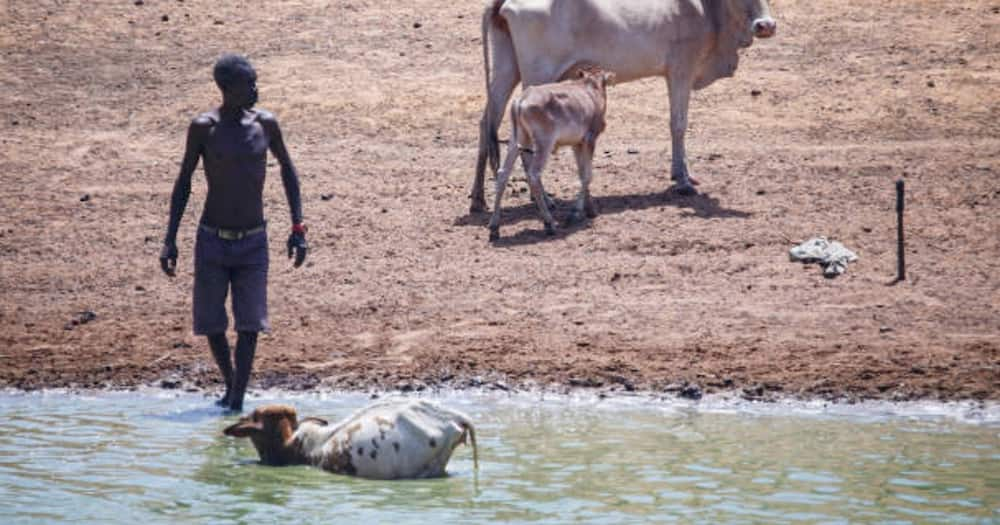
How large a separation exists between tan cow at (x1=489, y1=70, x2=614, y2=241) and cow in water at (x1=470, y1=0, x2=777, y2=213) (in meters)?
0.72

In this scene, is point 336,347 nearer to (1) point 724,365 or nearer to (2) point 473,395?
(2) point 473,395

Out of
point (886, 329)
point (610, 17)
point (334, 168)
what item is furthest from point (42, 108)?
point (886, 329)

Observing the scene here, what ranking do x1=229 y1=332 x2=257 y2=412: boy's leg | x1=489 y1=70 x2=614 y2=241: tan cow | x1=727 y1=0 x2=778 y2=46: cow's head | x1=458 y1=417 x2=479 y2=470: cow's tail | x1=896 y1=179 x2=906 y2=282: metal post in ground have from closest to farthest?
x1=458 y1=417 x2=479 y2=470: cow's tail
x1=229 y1=332 x2=257 y2=412: boy's leg
x1=896 y1=179 x2=906 y2=282: metal post in ground
x1=489 y1=70 x2=614 y2=241: tan cow
x1=727 y1=0 x2=778 y2=46: cow's head

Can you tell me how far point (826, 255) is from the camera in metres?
14.1

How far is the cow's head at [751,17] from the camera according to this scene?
54.1 ft

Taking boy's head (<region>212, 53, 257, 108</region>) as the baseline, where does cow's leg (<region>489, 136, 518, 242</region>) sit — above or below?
below

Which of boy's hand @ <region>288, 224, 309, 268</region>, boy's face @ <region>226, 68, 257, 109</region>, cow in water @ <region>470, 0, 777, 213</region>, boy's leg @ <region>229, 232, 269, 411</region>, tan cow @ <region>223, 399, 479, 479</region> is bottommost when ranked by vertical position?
tan cow @ <region>223, 399, 479, 479</region>

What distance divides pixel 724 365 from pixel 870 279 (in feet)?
6.31

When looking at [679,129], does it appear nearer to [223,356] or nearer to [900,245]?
[900,245]

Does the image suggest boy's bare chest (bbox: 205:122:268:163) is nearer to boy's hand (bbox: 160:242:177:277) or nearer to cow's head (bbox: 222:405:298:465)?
boy's hand (bbox: 160:242:177:277)

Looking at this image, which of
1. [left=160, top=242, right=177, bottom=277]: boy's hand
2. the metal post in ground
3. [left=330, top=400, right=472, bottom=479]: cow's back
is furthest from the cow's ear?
the metal post in ground

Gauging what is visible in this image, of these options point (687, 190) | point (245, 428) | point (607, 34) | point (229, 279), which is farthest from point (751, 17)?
point (245, 428)

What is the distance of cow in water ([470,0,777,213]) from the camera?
52.9 feet

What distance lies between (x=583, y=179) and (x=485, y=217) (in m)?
0.99
